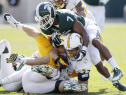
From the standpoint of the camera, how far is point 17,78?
395cm

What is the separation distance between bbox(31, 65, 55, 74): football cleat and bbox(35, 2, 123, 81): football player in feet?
1.15

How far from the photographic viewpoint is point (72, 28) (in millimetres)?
3928

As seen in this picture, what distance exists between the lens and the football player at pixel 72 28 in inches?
150

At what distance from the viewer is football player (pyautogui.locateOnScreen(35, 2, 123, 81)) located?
12.5 feet

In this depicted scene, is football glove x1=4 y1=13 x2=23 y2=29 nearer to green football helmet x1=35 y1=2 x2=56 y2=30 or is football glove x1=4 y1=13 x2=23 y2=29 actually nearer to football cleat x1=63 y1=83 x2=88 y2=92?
green football helmet x1=35 y1=2 x2=56 y2=30

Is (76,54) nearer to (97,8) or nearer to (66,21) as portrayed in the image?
(66,21)

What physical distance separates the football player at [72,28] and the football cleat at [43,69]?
352 millimetres

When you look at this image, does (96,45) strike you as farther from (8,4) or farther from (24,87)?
(8,4)

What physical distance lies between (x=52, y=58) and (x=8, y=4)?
57.3 feet

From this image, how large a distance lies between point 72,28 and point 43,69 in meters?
0.68

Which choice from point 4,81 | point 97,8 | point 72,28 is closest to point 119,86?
point 72,28

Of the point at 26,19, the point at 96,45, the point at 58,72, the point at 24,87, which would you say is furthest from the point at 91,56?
the point at 26,19

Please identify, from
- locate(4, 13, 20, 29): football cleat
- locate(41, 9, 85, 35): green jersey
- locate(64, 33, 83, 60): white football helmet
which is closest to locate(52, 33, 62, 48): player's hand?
locate(41, 9, 85, 35): green jersey

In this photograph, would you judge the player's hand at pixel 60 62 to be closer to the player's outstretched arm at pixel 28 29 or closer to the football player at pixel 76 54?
the football player at pixel 76 54
